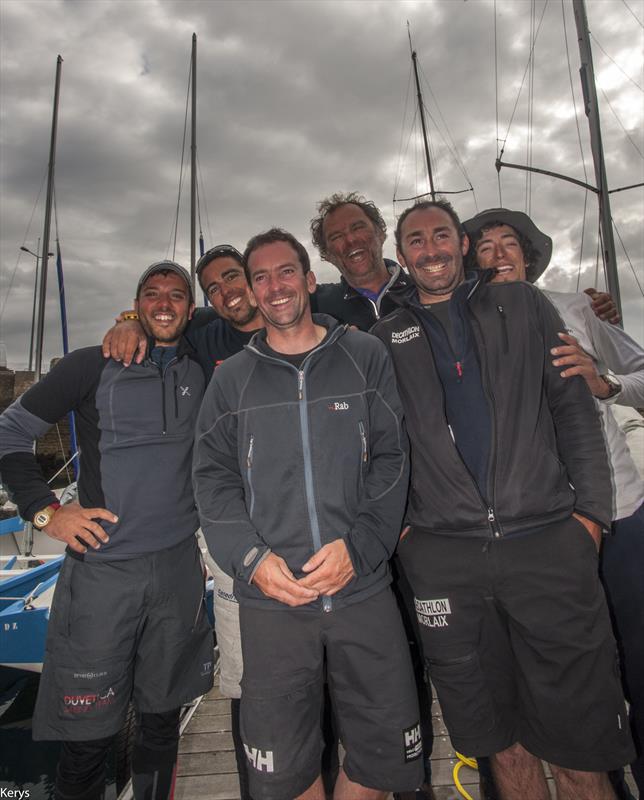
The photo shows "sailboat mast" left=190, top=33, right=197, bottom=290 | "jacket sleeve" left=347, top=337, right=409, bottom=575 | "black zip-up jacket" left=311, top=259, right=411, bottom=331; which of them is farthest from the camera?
"sailboat mast" left=190, top=33, right=197, bottom=290

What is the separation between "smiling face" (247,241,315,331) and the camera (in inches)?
94.0

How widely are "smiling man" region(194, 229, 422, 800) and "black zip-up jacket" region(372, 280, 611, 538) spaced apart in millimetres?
168

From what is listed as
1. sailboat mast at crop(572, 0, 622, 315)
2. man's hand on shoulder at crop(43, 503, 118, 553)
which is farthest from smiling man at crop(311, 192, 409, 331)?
sailboat mast at crop(572, 0, 622, 315)

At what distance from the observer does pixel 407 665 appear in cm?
209

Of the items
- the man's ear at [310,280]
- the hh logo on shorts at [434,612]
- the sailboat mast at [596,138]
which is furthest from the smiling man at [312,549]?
the sailboat mast at [596,138]

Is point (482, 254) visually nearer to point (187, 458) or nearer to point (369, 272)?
point (369, 272)

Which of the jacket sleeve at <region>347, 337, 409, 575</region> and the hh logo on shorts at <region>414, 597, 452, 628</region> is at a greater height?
the jacket sleeve at <region>347, 337, 409, 575</region>

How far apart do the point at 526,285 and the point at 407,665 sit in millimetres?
1959

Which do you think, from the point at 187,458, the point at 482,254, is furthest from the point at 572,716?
the point at 482,254

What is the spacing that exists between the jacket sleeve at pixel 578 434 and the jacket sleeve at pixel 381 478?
76 centimetres

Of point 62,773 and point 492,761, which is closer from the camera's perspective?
point 492,761

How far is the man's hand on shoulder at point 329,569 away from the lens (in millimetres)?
1969

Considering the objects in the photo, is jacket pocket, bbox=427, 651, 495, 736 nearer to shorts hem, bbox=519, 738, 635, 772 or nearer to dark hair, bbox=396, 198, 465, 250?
shorts hem, bbox=519, 738, 635, 772

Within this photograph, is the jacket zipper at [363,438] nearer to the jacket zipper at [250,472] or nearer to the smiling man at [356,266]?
the jacket zipper at [250,472]
